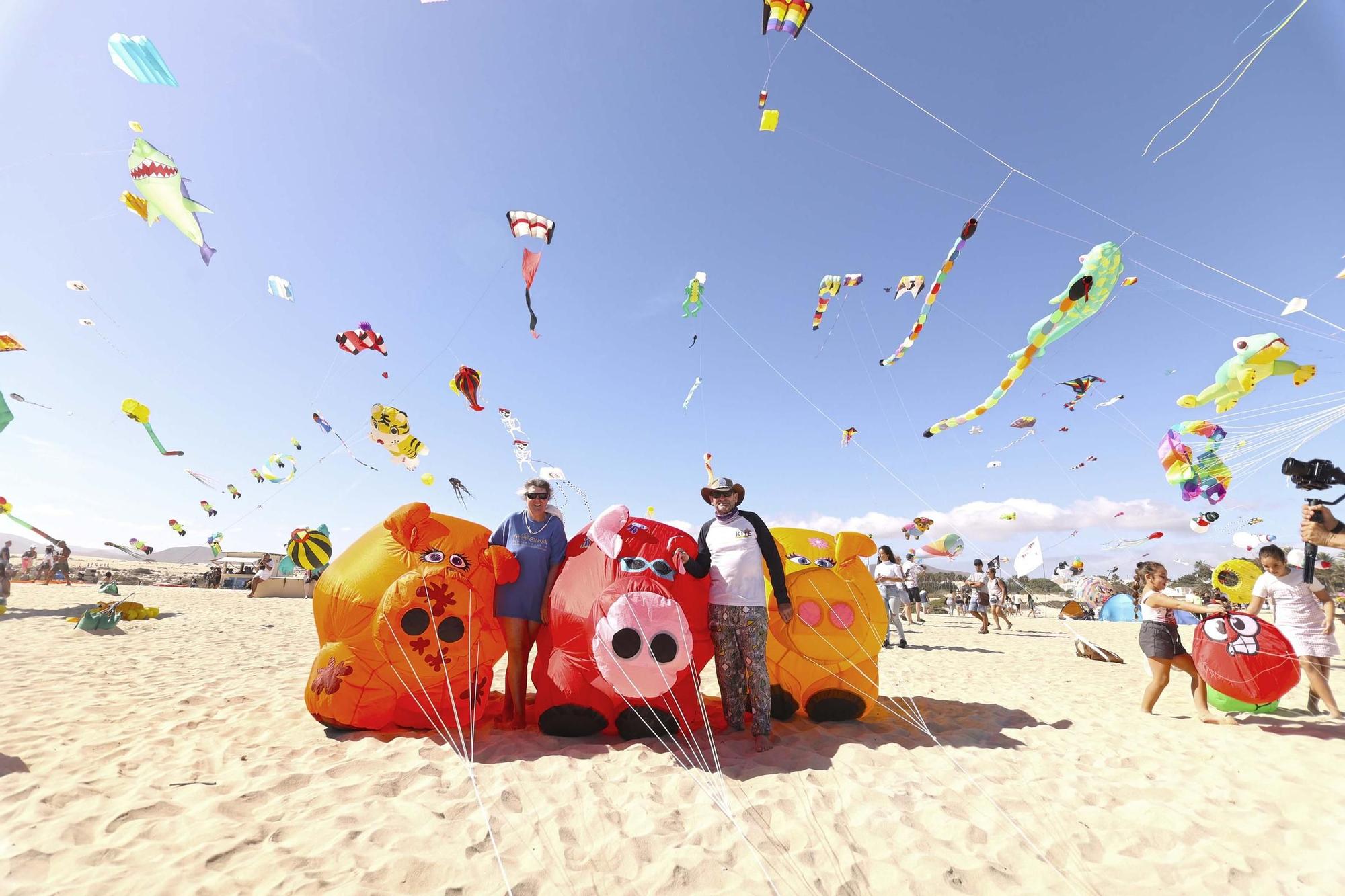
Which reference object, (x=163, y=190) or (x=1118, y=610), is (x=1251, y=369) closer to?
(x=163, y=190)

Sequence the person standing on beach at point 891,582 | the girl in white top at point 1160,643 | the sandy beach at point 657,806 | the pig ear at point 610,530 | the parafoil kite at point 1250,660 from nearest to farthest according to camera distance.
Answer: the sandy beach at point 657,806 → the pig ear at point 610,530 → the parafoil kite at point 1250,660 → the girl in white top at point 1160,643 → the person standing on beach at point 891,582

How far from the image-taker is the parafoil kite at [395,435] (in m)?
11.1

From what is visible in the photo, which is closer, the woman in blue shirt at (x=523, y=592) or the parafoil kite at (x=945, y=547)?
the woman in blue shirt at (x=523, y=592)

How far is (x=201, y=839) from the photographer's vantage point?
7.93 feet

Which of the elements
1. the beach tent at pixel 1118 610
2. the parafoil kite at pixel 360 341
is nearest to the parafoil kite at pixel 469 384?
the parafoil kite at pixel 360 341

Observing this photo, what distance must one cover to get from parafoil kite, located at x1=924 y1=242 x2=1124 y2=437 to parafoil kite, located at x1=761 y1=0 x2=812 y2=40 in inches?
131

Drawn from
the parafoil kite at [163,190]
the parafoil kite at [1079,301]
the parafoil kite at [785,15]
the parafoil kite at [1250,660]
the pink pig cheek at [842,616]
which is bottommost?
the parafoil kite at [1250,660]

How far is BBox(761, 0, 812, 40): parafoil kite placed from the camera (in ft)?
15.6

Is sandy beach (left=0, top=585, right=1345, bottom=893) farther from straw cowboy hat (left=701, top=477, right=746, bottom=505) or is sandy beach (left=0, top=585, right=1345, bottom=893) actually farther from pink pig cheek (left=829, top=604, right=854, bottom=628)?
straw cowboy hat (left=701, top=477, right=746, bottom=505)

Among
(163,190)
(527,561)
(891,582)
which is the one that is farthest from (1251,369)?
(163,190)

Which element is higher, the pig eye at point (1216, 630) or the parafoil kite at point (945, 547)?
the parafoil kite at point (945, 547)

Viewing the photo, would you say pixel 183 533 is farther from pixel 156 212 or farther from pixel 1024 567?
pixel 1024 567

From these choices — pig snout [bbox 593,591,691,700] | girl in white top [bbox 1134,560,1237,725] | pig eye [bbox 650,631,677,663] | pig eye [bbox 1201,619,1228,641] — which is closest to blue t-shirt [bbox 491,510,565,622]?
pig snout [bbox 593,591,691,700]

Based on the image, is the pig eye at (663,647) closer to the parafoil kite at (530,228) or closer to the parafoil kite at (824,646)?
the parafoil kite at (824,646)
